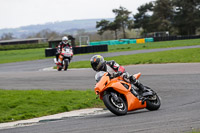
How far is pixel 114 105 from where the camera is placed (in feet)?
27.4

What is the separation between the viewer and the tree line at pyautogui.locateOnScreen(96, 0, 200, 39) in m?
84.7

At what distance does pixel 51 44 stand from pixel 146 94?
42817 millimetres

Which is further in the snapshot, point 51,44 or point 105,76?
point 51,44

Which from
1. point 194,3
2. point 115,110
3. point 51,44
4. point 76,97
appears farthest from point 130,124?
point 194,3

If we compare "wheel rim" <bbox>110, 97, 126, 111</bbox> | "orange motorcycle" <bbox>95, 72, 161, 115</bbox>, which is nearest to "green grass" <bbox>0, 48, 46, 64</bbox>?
"orange motorcycle" <bbox>95, 72, 161, 115</bbox>

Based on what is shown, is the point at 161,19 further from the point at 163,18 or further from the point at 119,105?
the point at 119,105

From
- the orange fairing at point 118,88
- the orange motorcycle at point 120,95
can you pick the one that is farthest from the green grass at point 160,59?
the orange fairing at point 118,88

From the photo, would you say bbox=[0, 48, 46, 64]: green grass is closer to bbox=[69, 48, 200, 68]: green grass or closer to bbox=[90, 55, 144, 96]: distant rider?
bbox=[69, 48, 200, 68]: green grass

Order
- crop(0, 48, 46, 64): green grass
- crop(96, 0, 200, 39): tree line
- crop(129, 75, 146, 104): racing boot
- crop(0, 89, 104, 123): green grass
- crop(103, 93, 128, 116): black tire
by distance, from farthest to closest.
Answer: crop(96, 0, 200, 39): tree line, crop(0, 48, 46, 64): green grass, crop(0, 89, 104, 123): green grass, crop(129, 75, 146, 104): racing boot, crop(103, 93, 128, 116): black tire

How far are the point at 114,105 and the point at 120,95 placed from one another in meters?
0.39

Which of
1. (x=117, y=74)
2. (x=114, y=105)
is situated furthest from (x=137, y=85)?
(x=114, y=105)

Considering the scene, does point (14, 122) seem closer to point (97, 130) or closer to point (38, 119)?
point (38, 119)

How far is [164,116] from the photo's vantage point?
25.5 feet

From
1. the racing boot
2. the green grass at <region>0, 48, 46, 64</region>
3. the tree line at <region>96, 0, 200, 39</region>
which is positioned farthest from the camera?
the tree line at <region>96, 0, 200, 39</region>
